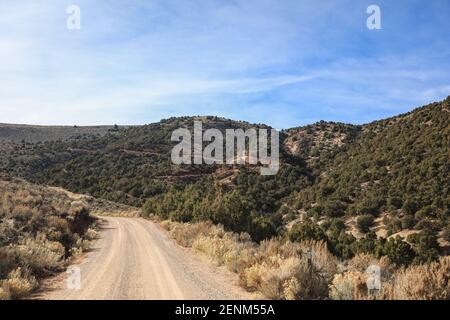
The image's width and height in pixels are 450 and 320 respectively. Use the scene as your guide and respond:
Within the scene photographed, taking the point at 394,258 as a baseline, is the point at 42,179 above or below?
above

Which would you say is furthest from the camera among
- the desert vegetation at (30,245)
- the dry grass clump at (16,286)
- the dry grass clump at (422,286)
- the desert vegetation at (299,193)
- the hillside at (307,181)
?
the hillside at (307,181)

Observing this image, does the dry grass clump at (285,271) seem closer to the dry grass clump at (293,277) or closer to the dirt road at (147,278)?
the dry grass clump at (293,277)

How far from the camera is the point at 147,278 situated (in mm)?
13000

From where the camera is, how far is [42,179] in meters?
82.3

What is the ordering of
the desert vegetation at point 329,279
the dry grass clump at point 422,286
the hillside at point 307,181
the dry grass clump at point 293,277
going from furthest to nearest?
the hillside at point 307,181 < the dry grass clump at point 293,277 < the desert vegetation at point 329,279 < the dry grass clump at point 422,286

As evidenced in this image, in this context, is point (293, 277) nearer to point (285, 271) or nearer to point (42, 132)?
point (285, 271)

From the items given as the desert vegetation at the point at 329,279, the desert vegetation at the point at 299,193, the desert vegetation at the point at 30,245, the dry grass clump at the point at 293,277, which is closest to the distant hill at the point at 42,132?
the desert vegetation at the point at 299,193

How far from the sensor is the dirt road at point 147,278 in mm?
10897

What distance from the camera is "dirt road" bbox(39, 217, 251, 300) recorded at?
35.8 ft

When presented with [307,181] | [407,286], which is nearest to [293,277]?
[407,286]

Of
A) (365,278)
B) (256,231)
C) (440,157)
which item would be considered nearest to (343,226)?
(440,157)
